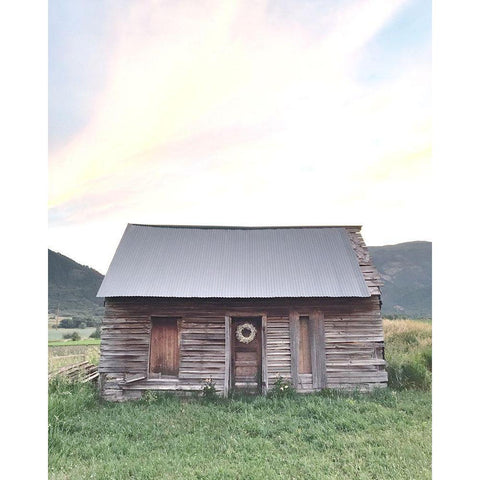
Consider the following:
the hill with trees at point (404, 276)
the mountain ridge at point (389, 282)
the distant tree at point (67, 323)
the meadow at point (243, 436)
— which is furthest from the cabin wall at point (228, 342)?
the hill with trees at point (404, 276)

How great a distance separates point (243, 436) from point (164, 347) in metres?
4.41

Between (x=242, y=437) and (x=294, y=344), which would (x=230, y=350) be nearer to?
(x=294, y=344)

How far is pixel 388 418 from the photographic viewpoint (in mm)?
7832

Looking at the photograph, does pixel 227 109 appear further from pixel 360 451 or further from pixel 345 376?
pixel 345 376

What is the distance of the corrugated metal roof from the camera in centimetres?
1055

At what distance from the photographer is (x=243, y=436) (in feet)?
22.7

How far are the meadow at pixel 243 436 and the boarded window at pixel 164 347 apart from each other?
0.79m

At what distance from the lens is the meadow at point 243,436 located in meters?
5.54

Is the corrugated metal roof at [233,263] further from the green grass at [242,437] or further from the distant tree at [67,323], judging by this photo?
the green grass at [242,437]

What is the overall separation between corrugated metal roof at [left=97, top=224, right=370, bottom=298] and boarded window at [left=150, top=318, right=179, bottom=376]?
1.07 metres

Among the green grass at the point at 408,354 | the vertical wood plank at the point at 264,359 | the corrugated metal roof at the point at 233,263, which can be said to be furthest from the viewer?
the green grass at the point at 408,354

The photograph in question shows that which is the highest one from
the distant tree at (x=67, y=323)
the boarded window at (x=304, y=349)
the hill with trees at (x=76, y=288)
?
the hill with trees at (x=76, y=288)

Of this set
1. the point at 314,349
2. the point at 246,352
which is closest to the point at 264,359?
the point at 246,352
